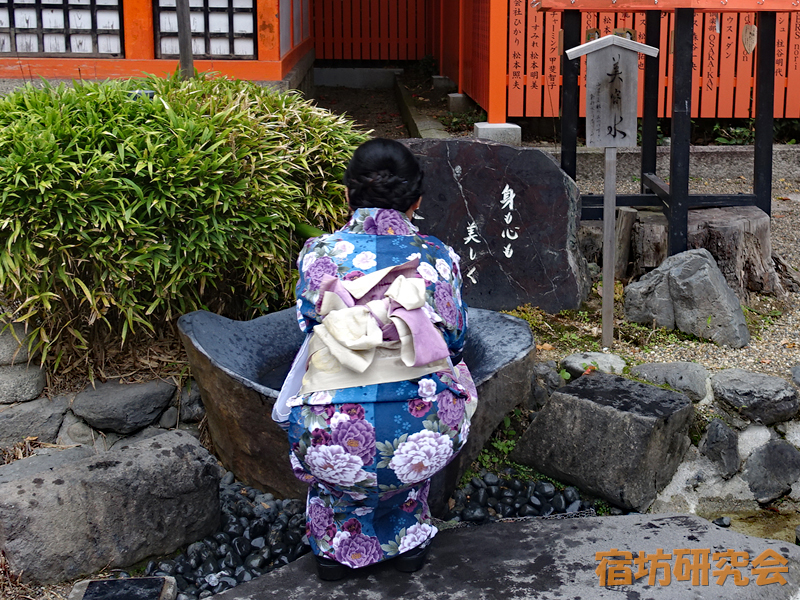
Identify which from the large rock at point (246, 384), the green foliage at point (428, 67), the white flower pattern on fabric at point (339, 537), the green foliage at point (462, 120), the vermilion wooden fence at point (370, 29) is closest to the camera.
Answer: the white flower pattern on fabric at point (339, 537)

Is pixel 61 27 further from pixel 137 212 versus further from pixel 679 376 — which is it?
pixel 679 376

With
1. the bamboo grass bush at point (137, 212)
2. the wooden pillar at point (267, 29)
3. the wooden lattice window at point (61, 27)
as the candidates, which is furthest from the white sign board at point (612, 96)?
Result: the wooden lattice window at point (61, 27)

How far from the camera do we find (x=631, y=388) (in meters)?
4.43

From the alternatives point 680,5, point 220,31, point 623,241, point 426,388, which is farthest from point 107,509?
point 220,31

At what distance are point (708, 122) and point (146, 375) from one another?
310 inches

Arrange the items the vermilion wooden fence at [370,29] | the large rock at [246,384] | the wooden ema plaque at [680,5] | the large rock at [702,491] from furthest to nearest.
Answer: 1. the vermilion wooden fence at [370,29]
2. the wooden ema plaque at [680,5]
3. the large rock at [702,491]
4. the large rock at [246,384]

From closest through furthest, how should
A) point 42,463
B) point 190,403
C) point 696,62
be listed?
point 42,463
point 190,403
point 696,62

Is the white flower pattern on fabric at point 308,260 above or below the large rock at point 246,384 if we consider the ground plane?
above

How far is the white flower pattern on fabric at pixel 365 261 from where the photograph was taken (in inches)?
119

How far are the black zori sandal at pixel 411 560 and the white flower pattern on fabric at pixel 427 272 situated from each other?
1.18 metres

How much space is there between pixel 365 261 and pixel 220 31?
21.4 feet

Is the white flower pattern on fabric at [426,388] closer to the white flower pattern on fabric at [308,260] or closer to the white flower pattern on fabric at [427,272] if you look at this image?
the white flower pattern on fabric at [427,272]

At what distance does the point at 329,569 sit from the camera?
3.38 meters

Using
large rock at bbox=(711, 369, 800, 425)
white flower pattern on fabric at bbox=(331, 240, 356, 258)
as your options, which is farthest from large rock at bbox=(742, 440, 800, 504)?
white flower pattern on fabric at bbox=(331, 240, 356, 258)
